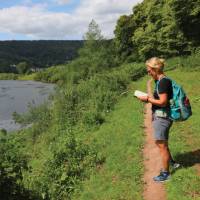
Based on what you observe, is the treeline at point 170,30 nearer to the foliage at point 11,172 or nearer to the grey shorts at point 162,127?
the foliage at point 11,172

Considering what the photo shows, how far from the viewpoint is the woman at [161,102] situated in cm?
1037

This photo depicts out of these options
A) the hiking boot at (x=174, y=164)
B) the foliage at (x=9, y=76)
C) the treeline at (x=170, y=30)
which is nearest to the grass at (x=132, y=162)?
the hiking boot at (x=174, y=164)

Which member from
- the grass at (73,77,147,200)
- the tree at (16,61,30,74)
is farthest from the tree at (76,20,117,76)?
the tree at (16,61,30,74)

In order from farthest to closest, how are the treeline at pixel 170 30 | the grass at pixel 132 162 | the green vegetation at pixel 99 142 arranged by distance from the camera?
the treeline at pixel 170 30 < the green vegetation at pixel 99 142 < the grass at pixel 132 162

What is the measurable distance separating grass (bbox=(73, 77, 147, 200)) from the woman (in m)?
1.23

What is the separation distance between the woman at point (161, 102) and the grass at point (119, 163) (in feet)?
4.04

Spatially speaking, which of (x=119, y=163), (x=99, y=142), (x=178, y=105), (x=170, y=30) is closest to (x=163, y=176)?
(x=178, y=105)

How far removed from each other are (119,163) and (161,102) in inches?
180

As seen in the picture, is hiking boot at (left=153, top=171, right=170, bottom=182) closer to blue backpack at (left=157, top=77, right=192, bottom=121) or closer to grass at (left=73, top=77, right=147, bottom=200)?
grass at (left=73, top=77, right=147, bottom=200)

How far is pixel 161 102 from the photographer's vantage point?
1035 centimetres

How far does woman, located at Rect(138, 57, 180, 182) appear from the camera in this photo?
10367 mm

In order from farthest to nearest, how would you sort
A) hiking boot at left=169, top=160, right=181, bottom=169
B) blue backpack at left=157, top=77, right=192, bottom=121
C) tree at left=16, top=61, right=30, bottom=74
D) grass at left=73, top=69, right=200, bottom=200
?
tree at left=16, top=61, right=30, bottom=74
hiking boot at left=169, top=160, right=181, bottom=169
grass at left=73, top=69, right=200, bottom=200
blue backpack at left=157, top=77, right=192, bottom=121

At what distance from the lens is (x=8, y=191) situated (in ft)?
37.1

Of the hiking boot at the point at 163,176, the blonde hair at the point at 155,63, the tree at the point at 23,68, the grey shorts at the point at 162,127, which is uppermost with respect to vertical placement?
the blonde hair at the point at 155,63
